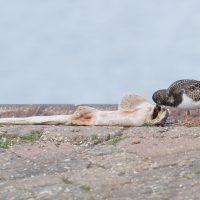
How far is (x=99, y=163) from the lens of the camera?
841 centimetres

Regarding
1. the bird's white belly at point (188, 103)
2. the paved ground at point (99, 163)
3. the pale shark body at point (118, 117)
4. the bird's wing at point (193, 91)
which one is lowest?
the paved ground at point (99, 163)

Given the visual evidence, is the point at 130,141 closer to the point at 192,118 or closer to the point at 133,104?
the point at 133,104

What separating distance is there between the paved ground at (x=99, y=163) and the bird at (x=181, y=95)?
6.85 ft

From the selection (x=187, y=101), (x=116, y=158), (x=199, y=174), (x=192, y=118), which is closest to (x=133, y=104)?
(x=187, y=101)

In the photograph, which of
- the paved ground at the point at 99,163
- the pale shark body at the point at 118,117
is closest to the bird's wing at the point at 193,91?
the pale shark body at the point at 118,117

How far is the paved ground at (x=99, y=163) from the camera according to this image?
23.6ft

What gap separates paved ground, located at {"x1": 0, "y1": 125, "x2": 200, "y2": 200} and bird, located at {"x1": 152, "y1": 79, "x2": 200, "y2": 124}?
82.2 inches

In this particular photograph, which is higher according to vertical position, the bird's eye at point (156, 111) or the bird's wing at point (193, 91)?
the bird's wing at point (193, 91)

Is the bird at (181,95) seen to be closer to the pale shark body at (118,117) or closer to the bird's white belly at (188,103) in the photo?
the bird's white belly at (188,103)

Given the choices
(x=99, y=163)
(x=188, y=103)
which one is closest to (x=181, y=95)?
(x=188, y=103)

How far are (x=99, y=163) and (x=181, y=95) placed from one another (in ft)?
14.3

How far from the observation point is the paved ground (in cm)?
718

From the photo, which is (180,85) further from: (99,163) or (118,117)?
(99,163)

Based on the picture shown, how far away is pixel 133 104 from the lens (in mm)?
12414
